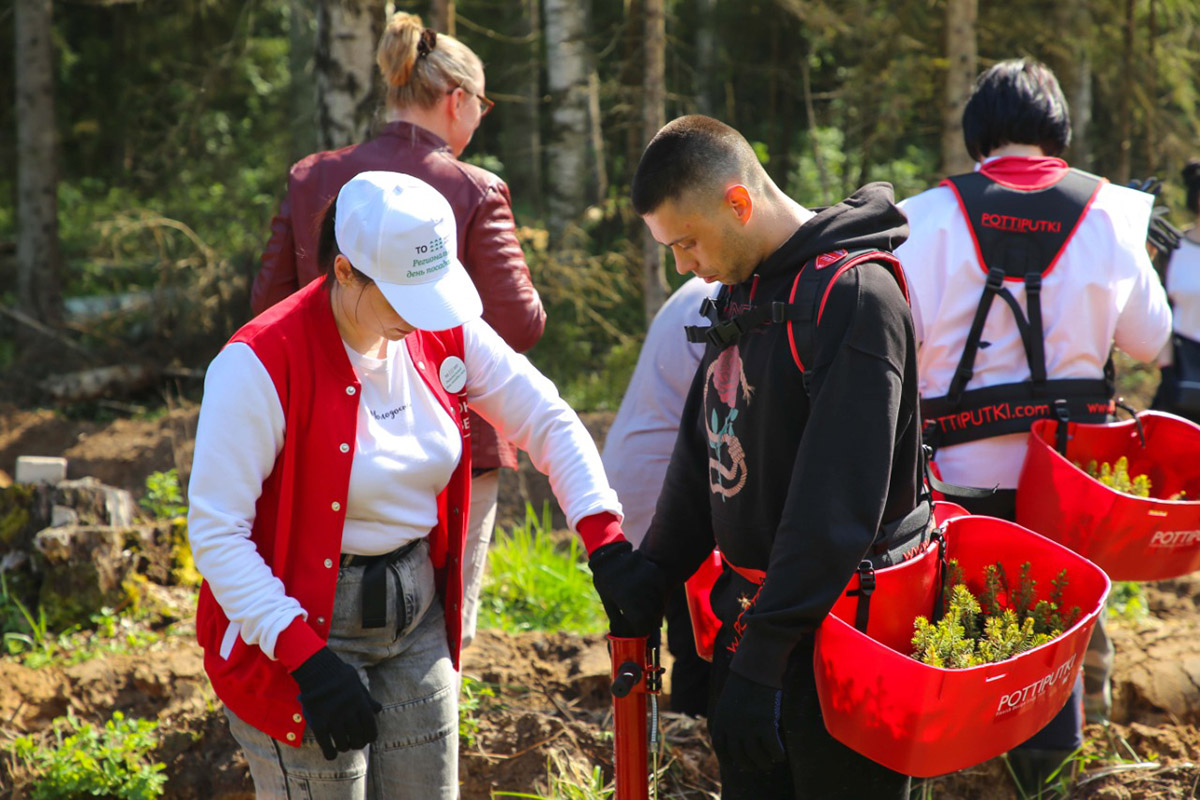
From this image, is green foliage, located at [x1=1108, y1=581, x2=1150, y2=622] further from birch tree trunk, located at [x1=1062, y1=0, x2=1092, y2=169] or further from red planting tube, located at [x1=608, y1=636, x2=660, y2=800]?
birch tree trunk, located at [x1=1062, y1=0, x2=1092, y2=169]

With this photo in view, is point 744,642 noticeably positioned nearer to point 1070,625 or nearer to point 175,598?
point 1070,625

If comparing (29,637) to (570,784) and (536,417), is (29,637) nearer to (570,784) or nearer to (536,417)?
(570,784)

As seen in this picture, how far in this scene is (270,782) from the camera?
2.30m

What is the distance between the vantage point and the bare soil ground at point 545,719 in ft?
11.6

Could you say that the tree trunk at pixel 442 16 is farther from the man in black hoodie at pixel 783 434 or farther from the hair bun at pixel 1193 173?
the man in black hoodie at pixel 783 434

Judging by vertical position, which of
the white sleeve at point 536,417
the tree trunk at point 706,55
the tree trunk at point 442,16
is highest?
the tree trunk at point 706,55

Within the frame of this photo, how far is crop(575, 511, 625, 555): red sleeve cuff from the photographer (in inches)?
95.5

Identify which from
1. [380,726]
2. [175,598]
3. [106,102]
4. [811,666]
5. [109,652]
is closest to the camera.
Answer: [811,666]

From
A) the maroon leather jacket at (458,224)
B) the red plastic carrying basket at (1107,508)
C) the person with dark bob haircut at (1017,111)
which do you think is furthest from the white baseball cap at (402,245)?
the person with dark bob haircut at (1017,111)

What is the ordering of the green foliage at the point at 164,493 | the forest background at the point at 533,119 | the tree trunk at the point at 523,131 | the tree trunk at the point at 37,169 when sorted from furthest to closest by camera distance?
the tree trunk at the point at 523,131
the tree trunk at the point at 37,169
the forest background at the point at 533,119
the green foliage at the point at 164,493

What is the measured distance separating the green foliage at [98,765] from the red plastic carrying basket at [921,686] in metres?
2.54

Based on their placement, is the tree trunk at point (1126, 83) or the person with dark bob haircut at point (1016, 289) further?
the tree trunk at point (1126, 83)

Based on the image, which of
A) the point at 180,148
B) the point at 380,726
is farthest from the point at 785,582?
the point at 180,148

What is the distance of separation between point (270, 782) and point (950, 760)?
136 centimetres
